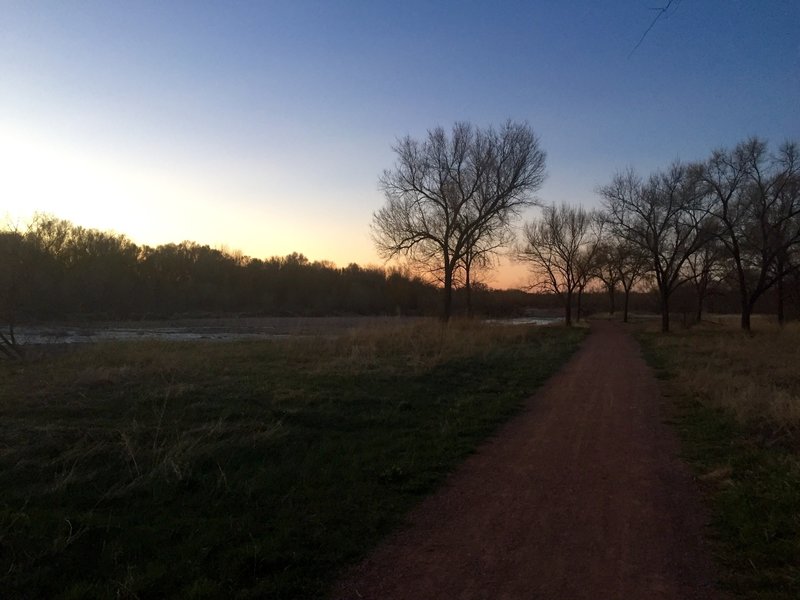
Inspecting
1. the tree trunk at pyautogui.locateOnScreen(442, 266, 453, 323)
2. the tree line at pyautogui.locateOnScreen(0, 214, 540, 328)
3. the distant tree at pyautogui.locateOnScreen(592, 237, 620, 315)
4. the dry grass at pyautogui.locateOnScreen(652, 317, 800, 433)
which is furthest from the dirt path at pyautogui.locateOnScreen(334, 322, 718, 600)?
the distant tree at pyautogui.locateOnScreen(592, 237, 620, 315)

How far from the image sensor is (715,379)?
14039 millimetres

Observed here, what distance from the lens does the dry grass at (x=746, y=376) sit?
9.66 meters

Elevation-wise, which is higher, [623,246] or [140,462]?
[623,246]

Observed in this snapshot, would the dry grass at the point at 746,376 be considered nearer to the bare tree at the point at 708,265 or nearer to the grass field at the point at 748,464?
the grass field at the point at 748,464

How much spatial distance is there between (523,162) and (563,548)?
3215cm

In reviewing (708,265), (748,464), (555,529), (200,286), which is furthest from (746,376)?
(200,286)

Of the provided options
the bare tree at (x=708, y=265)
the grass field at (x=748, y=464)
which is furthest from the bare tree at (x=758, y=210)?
the grass field at (x=748, y=464)

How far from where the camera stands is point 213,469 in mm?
7016

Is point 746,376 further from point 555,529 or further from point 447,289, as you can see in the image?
point 447,289

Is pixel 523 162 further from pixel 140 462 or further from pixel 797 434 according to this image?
pixel 140 462

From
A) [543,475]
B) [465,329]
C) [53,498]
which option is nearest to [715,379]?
[543,475]

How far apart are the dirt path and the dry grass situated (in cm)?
176

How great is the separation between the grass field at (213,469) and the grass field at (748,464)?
296cm

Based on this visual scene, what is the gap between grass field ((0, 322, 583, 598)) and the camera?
4.53 meters
